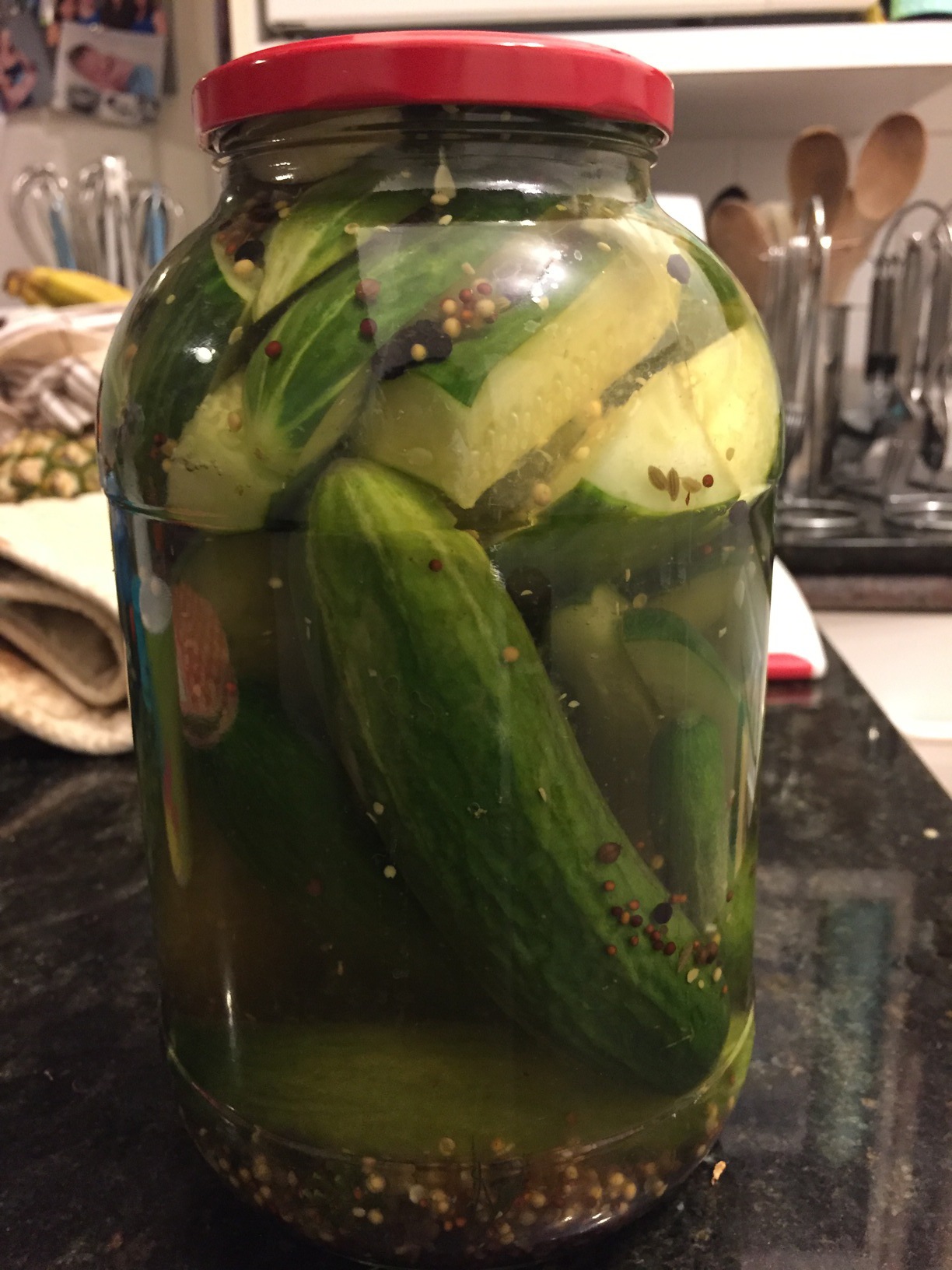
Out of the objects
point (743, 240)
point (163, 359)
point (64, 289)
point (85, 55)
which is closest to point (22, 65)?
point (85, 55)

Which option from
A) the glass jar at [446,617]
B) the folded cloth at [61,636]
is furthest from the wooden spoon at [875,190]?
the glass jar at [446,617]

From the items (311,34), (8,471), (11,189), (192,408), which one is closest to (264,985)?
(192,408)

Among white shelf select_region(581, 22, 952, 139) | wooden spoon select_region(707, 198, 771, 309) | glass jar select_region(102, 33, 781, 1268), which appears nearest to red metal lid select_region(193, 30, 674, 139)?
glass jar select_region(102, 33, 781, 1268)

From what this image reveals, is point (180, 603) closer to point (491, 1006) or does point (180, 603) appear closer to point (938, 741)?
point (491, 1006)

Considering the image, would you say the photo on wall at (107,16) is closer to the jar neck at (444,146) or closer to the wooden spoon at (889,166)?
the wooden spoon at (889,166)

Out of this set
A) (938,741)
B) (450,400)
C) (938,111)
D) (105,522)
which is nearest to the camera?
(450,400)

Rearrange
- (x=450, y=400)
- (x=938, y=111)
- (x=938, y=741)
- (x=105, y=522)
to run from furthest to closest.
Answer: (x=938, y=111), (x=938, y=741), (x=105, y=522), (x=450, y=400)
